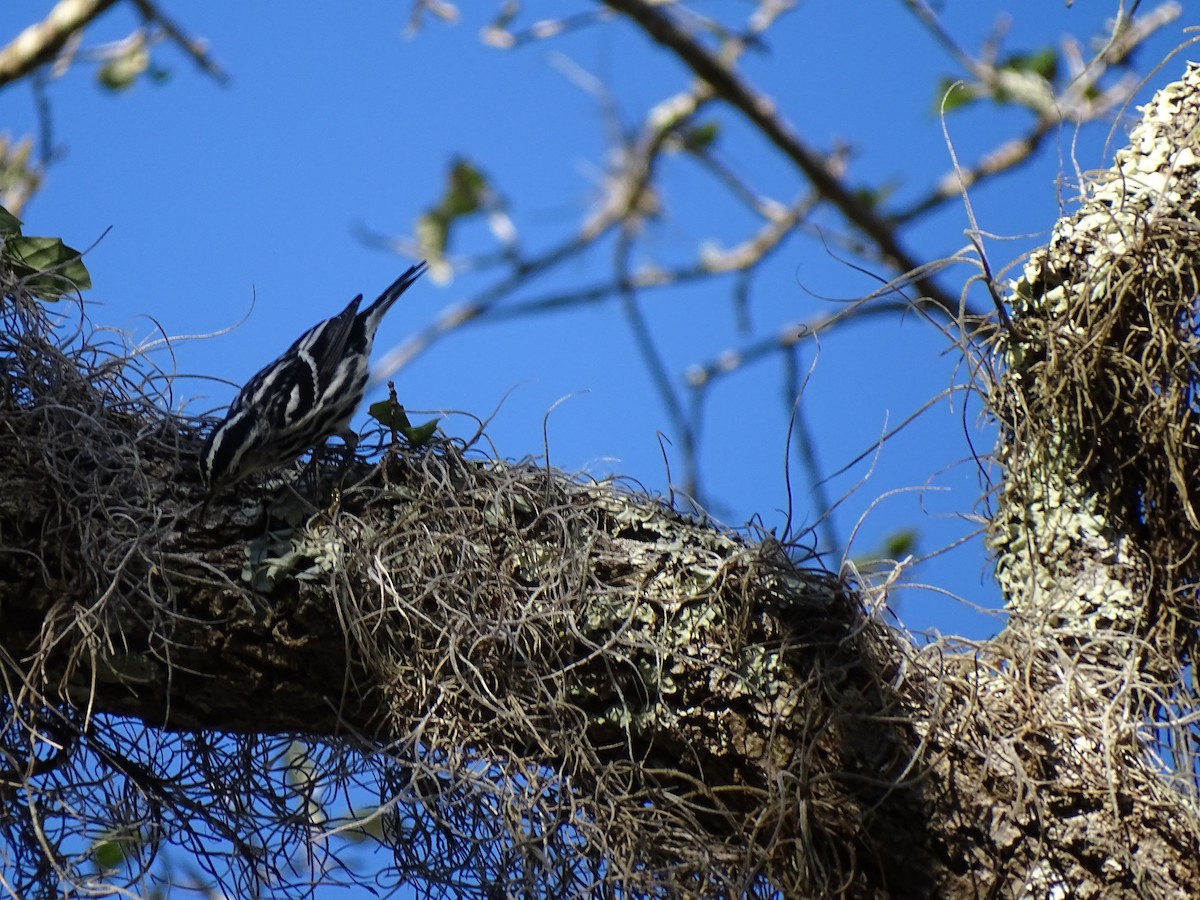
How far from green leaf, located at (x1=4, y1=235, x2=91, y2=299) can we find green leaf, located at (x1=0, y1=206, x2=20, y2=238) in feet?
0.08

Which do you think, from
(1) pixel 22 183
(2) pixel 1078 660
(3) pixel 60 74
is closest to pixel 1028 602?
(2) pixel 1078 660

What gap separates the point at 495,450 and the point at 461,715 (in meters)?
0.62

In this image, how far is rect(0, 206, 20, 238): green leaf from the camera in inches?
119

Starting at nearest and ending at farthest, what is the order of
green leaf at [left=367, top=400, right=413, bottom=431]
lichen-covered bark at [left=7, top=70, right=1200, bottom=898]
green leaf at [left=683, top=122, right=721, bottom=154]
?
lichen-covered bark at [left=7, top=70, right=1200, bottom=898], green leaf at [left=367, top=400, right=413, bottom=431], green leaf at [left=683, top=122, right=721, bottom=154]

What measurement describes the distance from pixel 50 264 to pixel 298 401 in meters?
0.66

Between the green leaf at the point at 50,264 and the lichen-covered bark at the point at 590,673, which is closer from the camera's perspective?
the lichen-covered bark at the point at 590,673

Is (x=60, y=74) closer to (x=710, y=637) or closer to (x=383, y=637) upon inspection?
(x=383, y=637)

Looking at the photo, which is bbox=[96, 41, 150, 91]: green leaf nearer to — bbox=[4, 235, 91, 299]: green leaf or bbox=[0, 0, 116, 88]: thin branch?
bbox=[0, 0, 116, 88]: thin branch

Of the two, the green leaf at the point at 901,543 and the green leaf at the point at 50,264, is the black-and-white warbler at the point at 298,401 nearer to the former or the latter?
the green leaf at the point at 50,264

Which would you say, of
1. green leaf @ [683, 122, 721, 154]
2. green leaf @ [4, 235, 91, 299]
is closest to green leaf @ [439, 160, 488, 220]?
green leaf @ [683, 122, 721, 154]

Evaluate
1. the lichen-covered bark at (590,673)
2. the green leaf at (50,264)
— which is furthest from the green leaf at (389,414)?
the green leaf at (50,264)

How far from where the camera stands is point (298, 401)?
3.20 metres

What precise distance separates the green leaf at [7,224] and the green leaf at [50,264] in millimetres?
24

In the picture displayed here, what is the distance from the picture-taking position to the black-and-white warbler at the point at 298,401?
2.68 m
